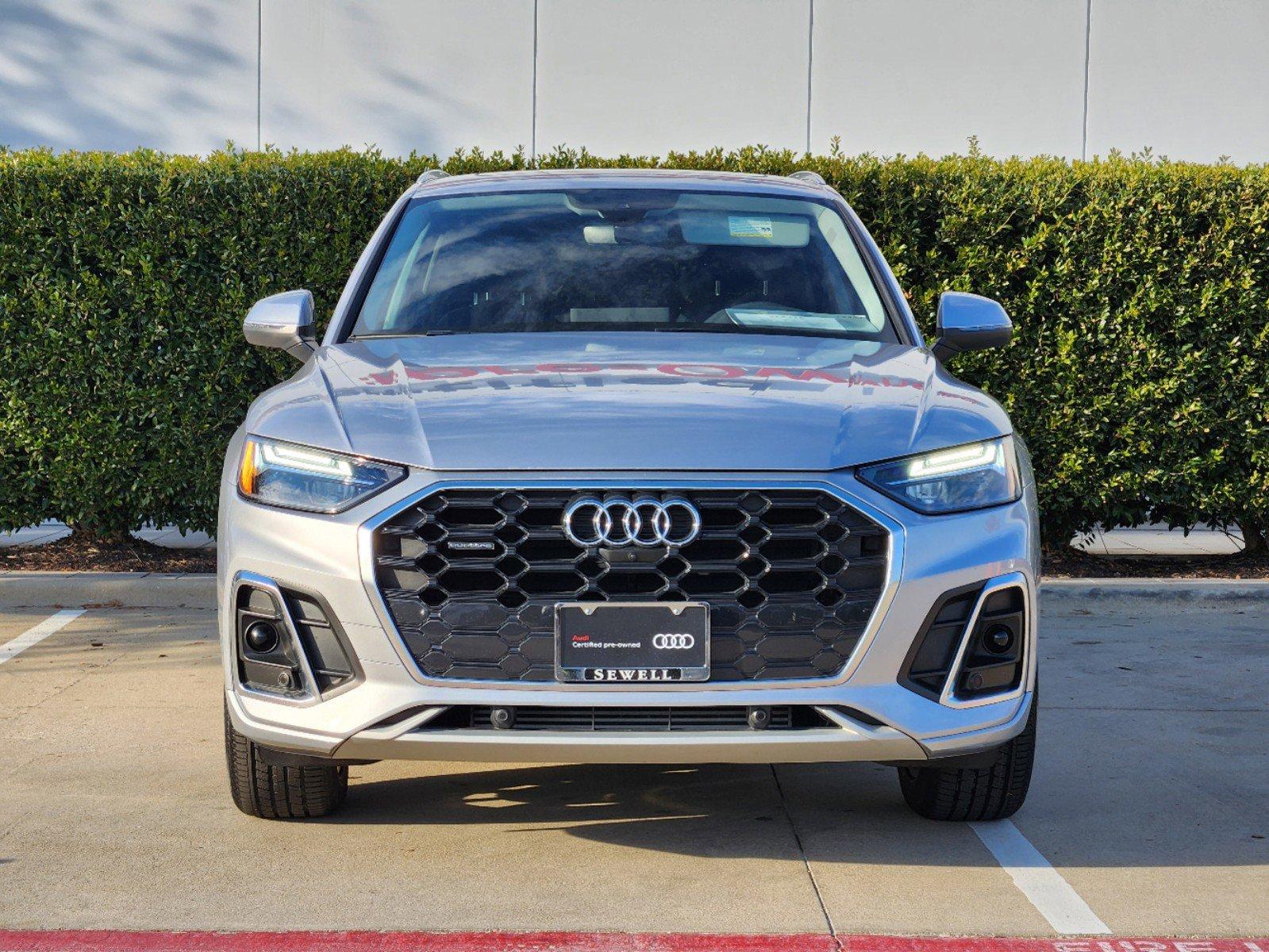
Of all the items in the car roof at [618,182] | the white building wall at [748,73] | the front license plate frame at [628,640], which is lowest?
the front license plate frame at [628,640]

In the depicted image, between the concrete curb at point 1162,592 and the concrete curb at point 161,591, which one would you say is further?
the concrete curb at point 1162,592

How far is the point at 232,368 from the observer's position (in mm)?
8531

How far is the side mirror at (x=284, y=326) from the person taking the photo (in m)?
4.79

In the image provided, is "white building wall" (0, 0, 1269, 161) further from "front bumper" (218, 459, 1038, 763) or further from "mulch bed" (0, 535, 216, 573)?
"front bumper" (218, 459, 1038, 763)

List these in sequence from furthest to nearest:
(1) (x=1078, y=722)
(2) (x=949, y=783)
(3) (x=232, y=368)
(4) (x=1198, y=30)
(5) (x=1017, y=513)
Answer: (4) (x=1198, y=30)
(3) (x=232, y=368)
(1) (x=1078, y=722)
(2) (x=949, y=783)
(5) (x=1017, y=513)

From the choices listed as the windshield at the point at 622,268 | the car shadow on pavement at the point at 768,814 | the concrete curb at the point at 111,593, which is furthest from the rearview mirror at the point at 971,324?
the concrete curb at the point at 111,593

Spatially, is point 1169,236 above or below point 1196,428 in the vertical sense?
above

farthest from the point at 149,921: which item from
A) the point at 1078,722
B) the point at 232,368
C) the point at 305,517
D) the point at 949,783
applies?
the point at 232,368

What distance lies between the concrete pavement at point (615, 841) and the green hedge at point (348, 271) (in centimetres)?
295

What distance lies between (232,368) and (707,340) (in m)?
4.67

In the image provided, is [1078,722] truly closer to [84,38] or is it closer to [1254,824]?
[1254,824]

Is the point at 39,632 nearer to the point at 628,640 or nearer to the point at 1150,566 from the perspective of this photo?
the point at 628,640

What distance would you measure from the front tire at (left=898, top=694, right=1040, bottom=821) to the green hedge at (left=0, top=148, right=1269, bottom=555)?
460 centimetres

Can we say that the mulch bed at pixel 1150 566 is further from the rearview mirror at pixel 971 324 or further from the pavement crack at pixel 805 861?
the pavement crack at pixel 805 861
